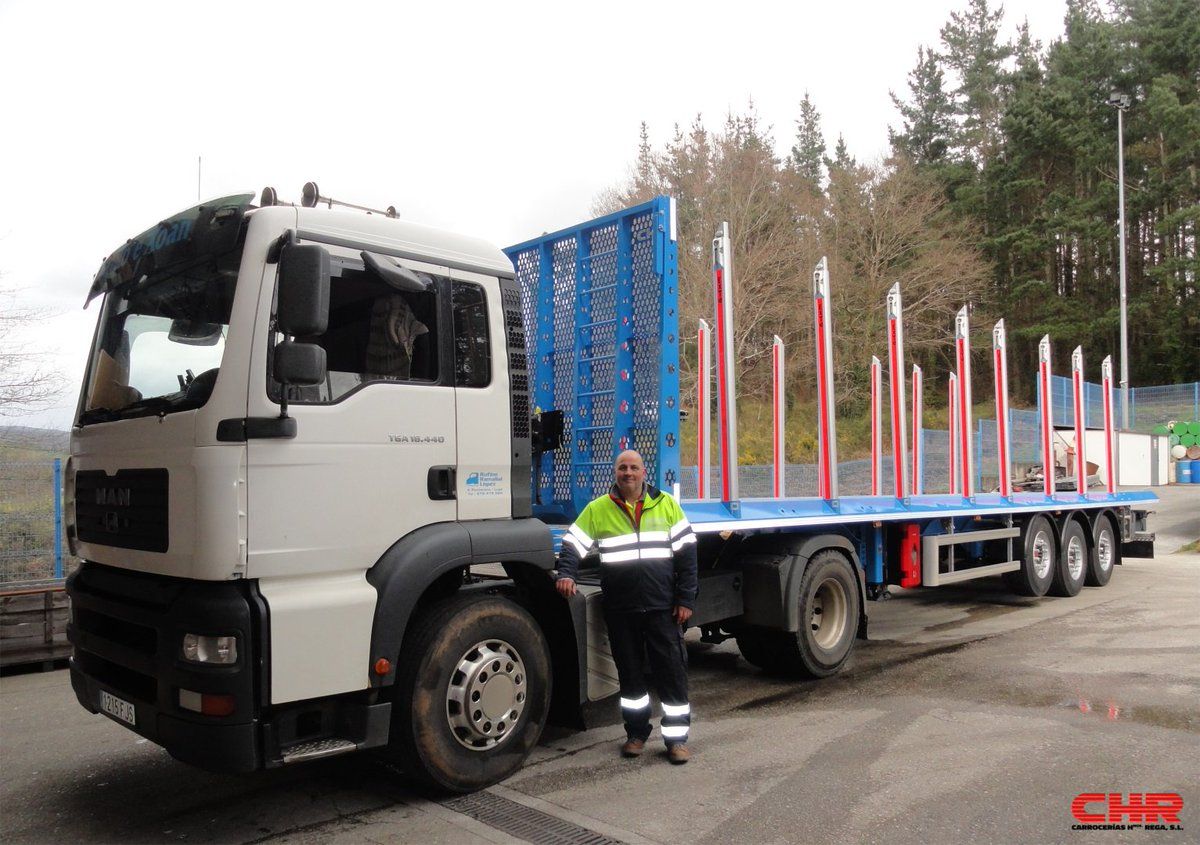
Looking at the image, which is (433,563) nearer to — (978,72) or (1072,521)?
(1072,521)

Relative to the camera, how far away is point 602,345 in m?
5.72

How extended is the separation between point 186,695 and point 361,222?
220cm

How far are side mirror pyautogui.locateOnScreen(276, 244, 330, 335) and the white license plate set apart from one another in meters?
1.81

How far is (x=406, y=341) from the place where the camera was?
428cm

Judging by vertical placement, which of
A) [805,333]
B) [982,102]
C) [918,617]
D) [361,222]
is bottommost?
[918,617]

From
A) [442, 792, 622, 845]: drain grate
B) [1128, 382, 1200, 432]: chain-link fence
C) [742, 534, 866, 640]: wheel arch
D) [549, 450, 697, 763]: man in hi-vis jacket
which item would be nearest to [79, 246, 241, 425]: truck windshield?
[549, 450, 697, 763]: man in hi-vis jacket

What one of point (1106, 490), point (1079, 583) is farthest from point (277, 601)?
point (1106, 490)

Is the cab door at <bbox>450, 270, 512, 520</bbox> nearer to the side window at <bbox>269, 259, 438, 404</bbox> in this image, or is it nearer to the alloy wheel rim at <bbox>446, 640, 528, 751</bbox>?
the side window at <bbox>269, 259, 438, 404</bbox>

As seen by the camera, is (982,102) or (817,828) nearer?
(817,828)

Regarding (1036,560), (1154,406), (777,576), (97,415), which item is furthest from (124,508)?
(1154,406)

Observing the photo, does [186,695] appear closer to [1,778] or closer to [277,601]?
[277,601]

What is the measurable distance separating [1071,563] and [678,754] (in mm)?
8184

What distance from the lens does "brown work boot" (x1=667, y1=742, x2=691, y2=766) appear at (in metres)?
4.81

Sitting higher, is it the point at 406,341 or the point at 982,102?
the point at 982,102
